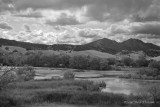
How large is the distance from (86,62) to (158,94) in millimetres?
105179

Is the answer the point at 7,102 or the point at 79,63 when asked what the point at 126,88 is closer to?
the point at 7,102

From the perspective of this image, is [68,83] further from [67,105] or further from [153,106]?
[153,106]

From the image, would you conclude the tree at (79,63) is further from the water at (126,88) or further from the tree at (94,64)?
the water at (126,88)

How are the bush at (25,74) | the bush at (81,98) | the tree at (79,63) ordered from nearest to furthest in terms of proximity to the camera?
the bush at (81,98), the bush at (25,74), the tree at (79,63)

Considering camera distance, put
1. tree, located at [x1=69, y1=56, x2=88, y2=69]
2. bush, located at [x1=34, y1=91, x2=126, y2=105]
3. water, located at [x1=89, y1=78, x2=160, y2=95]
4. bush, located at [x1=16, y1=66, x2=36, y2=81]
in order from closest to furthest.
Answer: bush, located at [x1=34, y1=91, x2=126, y2=105]
water, located at [x1=89, y1=78, x2=160, y2=95]
bush, located at [x1=16, y1=66, x2=36, y2=81]
tree, located at [x1=69, y1=56, x2=88, y2=69]

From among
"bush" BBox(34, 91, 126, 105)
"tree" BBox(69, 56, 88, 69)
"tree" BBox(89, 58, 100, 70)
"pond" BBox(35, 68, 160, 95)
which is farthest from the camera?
"tree" BBox(69, 56, 88, 69)

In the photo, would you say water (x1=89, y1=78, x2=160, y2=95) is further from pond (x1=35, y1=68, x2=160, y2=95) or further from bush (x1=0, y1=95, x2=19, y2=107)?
bush (x1=0, y1=95, x2=19, y2=107)

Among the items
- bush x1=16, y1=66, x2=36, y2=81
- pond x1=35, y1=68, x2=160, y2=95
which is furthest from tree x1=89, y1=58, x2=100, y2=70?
bush x1=16, y1=66, x2=36, y2=81

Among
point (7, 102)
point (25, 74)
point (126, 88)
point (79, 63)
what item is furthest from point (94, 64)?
point (7, 102)

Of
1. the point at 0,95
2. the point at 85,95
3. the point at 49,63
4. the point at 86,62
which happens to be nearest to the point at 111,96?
the point at 85,95

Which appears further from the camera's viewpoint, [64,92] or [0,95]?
[64,92]

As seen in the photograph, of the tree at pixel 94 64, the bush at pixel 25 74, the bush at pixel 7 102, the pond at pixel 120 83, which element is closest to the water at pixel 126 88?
the pond at pixel 120 83

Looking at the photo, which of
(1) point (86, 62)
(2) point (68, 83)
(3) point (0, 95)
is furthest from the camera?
(1) point (86, 62)

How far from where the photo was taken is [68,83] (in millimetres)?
57125
